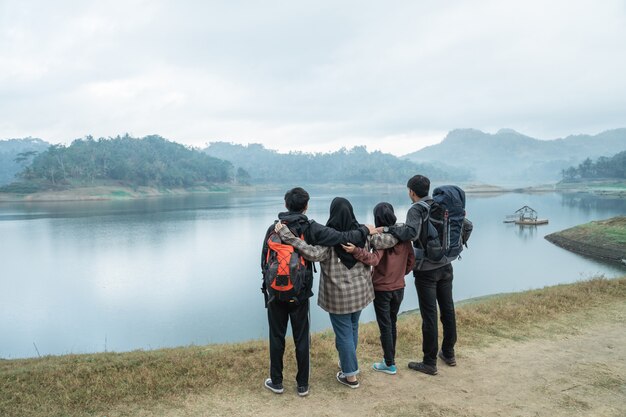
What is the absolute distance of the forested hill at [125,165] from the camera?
77125 mm

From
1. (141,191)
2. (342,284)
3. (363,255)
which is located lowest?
(141,191)

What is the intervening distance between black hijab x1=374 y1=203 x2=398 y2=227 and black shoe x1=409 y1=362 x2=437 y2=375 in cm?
139

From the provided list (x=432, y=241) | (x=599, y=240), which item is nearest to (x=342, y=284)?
(x=432, y=241)

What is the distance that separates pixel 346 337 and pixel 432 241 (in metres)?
1.12

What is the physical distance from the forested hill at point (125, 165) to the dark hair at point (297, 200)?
8242 cm

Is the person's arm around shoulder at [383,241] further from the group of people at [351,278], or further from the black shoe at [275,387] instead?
the black shoe at [275,387]

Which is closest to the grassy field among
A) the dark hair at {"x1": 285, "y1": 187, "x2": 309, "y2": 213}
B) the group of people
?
the group of people

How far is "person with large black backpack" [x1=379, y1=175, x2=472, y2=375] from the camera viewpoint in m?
3.54

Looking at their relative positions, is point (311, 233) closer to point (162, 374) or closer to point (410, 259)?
point (410, 259)

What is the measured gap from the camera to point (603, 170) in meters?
92.6

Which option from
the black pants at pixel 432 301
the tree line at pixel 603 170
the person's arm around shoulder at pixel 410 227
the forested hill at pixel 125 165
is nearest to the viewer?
the person's arm around shoulder at pixel 410 227

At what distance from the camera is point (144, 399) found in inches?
133

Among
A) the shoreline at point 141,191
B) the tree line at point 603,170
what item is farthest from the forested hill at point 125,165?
the tree line at point 603,170

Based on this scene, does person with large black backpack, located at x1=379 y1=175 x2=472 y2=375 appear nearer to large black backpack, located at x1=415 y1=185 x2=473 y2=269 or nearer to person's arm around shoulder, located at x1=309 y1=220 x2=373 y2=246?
large black backpack, located at x1=415 y1=185 x2=473 y2=269
